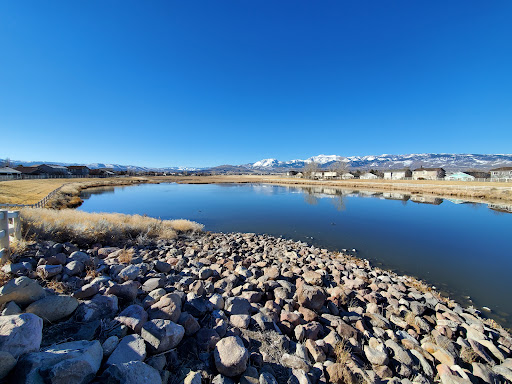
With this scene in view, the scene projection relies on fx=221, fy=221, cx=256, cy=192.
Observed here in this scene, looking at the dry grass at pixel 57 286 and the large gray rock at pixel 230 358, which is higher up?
the dry grass at pixel 57 286

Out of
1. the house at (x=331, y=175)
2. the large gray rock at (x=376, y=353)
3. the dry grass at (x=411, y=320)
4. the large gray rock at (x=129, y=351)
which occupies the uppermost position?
the house at (x=331, y=175)

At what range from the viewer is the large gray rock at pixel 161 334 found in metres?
3.11

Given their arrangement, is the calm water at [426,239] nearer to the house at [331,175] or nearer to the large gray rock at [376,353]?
the large gray rock at [376,353]

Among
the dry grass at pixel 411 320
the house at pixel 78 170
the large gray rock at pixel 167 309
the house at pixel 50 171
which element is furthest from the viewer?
the house at pixel 78 170

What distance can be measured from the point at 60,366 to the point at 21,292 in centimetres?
213

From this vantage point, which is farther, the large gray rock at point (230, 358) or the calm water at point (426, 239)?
the calm water at point (426, 239)

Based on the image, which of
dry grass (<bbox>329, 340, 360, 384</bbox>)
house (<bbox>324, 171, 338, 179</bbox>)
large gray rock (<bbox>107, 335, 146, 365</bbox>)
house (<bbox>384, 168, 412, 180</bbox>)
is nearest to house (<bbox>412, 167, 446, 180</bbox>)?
house (<bbox>384, 168, 412, 180</bbox>)

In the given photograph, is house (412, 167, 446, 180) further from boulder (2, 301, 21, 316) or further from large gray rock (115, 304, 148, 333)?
boulder (2, 301, 21, 316)

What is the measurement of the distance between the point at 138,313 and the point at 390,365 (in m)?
4.36

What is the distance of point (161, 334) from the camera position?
319cm

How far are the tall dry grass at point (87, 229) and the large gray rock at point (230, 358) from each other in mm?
7318

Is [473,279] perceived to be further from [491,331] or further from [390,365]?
[390,365]

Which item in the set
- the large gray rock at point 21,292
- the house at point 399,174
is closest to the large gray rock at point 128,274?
the large gray rock at point 21,292

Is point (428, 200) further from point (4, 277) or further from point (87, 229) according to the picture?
point (4, 277)
